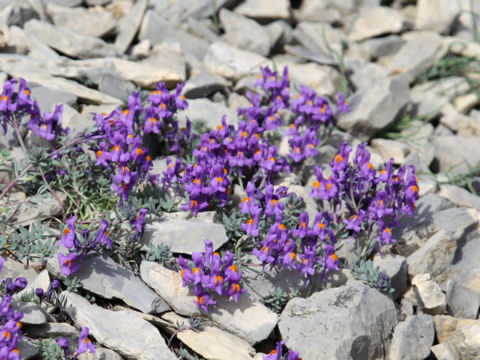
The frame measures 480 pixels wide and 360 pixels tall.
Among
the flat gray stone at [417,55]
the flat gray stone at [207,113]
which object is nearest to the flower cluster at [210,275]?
the flat gray stone at [207,113]

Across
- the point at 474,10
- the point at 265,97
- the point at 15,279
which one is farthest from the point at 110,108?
the point at 474,10

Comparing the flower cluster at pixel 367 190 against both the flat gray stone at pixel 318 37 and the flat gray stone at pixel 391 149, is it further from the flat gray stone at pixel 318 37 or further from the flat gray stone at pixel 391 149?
the flat gray stone at pixel 318 37

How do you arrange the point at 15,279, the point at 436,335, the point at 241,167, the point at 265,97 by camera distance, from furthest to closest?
the point at 265,97 < the point at 241,167 < the point at 436,335 < the point at 15,279

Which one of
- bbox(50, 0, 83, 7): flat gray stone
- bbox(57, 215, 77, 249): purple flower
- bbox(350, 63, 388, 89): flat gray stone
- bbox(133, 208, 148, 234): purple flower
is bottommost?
bbox(350, 63, 388, 89): flat gray stone

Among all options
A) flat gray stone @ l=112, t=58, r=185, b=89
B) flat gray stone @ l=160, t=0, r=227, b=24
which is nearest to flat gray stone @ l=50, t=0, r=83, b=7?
flat gray stone @ l=160, t=0, r=227, b=24

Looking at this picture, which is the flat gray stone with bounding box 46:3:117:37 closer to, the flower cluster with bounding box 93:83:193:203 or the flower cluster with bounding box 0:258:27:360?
the flower cluster with bounding box 93:83:193:203

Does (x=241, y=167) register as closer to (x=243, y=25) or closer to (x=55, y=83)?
(x=55, y=83)

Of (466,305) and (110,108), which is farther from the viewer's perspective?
(110,108)
